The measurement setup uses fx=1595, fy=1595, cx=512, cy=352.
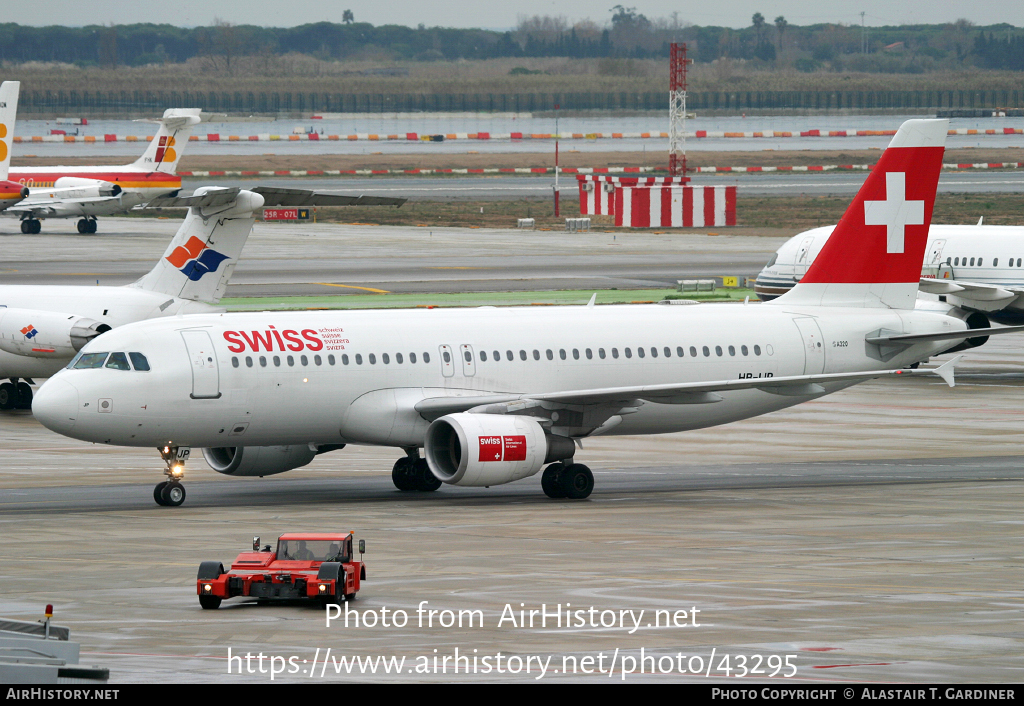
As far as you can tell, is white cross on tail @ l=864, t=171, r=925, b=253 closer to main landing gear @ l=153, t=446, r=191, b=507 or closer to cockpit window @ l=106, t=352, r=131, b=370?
main landing gear @ l=153, t=446, r=191, b=507

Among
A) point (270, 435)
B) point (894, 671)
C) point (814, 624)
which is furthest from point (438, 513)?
point (894, 671)

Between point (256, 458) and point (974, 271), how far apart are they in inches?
1170

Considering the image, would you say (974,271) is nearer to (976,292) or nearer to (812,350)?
(976,292)

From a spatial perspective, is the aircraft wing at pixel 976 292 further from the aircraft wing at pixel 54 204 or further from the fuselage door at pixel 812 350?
the aircraft wing at pixel 54 204

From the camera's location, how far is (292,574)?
21281mm

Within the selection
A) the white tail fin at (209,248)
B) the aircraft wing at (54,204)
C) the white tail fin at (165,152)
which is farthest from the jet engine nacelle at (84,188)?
the white tail fin at (209,248)

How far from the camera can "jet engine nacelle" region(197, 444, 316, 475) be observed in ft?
109

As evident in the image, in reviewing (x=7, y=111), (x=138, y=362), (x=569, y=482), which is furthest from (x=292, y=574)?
(x=7, y=111)

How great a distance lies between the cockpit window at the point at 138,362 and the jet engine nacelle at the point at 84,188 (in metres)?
75.3

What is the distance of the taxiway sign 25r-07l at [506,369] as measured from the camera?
30875 mm

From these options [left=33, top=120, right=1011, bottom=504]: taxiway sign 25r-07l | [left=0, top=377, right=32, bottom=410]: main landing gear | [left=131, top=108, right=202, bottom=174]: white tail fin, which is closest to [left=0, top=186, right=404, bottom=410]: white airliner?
[left=0, top=377, right=32, bottom=410]: main landing gear

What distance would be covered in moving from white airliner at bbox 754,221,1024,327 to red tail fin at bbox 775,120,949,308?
45.3 ft

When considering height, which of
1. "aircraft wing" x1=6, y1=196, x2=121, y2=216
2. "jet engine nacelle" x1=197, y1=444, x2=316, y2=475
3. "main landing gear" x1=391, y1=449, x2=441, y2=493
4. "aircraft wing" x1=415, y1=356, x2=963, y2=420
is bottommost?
"aircraft wing" x1=6, y1=196, x2=121, y2=216
